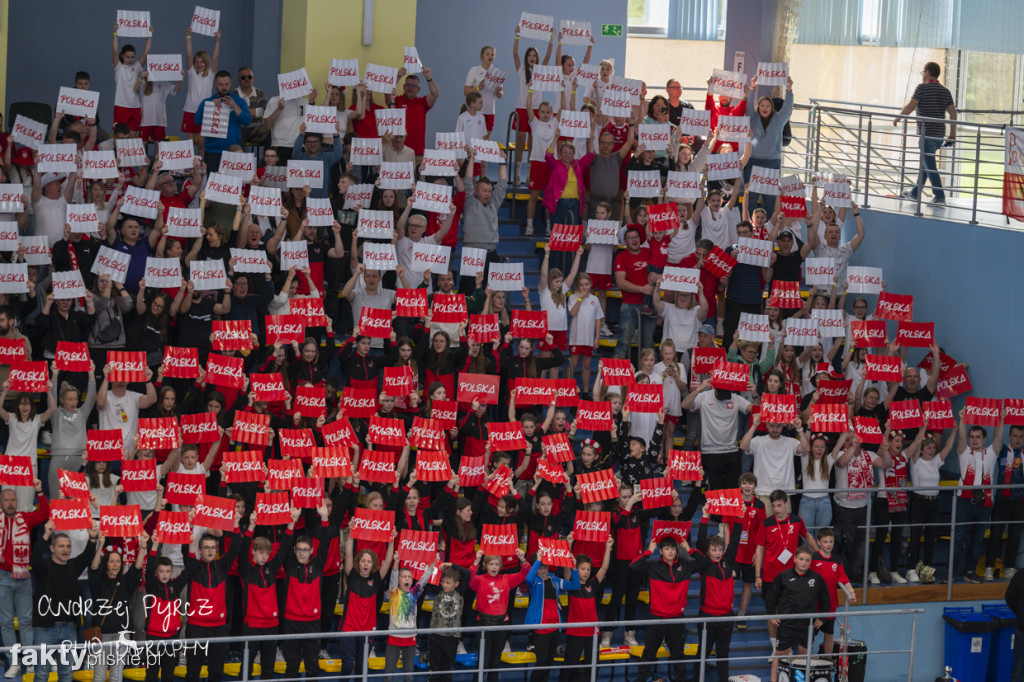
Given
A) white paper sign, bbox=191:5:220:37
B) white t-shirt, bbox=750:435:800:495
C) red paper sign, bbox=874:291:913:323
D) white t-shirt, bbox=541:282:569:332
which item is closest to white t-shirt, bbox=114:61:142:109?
white paper sign, bbox=191:5:220:37

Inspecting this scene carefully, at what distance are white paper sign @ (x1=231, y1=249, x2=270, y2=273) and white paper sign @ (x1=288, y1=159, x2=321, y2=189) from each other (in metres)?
1.45

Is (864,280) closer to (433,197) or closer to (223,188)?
(433,197)

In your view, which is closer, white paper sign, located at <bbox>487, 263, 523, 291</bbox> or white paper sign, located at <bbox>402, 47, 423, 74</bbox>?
white paper sign, located at <bbox>487, 263, 523, 291</bbox>

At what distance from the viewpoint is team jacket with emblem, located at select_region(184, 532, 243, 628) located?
11570mm

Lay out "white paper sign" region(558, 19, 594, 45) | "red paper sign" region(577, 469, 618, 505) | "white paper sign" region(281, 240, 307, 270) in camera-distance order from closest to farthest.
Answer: "red paper sign" region(577, 469, 618, 505)
"white paper sign" region(281, 240, 307, 270)
"white paper sign" region(558, 19, 594, 45)

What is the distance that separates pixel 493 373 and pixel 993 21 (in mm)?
9814

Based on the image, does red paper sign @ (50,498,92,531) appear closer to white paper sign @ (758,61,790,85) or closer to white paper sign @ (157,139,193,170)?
white paper sign @ (157,139,193,170)

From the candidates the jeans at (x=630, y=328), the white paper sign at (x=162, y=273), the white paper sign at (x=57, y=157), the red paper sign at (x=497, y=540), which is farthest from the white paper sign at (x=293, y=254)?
the red paper sign at (x=497, y=540)

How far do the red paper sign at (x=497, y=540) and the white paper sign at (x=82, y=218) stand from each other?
4.92 m

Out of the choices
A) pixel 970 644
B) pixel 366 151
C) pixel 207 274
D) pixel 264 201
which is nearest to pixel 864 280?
pixel 970 644

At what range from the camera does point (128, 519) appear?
451 inches

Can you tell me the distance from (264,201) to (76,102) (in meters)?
2.46

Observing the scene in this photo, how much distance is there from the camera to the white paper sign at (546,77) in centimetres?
1666

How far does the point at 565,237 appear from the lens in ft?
50.4
